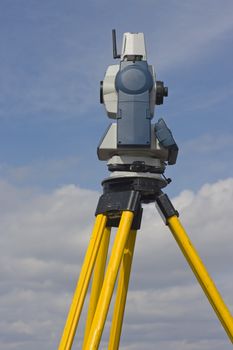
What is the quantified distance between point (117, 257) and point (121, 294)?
1.82 m

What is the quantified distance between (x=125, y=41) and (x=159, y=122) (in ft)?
6.71

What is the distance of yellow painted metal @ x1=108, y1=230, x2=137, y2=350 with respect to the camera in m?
12.9

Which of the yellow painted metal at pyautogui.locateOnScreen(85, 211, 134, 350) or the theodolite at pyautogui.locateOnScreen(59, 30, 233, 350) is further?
the theodolite at pyautogui.locateOnScreen(59, 30, 233, 350)

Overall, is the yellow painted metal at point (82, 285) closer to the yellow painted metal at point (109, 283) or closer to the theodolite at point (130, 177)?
the theodolite at point (130, 177)

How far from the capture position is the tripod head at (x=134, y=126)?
12625 mm

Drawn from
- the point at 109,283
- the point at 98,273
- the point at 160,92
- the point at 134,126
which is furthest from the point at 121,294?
the point at 160,92

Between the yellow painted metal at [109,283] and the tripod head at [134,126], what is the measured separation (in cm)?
134

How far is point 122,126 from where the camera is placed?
1262 cm

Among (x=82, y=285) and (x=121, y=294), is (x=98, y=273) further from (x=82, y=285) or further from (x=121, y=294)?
(x=82, y=285)

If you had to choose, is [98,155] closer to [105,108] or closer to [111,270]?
[105,108]

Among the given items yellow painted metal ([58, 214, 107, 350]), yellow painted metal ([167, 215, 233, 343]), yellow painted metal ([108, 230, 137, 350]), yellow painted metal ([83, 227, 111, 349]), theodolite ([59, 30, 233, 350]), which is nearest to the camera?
yellow painted metal ([58, 214, 107, 350])

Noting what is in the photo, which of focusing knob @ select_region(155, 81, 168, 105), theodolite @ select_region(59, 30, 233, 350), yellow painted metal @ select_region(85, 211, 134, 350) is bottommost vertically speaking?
yellow painted metal @ select_region(85, 211, 134, 350)

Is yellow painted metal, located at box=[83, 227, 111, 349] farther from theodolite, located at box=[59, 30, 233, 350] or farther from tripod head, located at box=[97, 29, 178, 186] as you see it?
tripod head, located at box=[97, 29, 178, 186]

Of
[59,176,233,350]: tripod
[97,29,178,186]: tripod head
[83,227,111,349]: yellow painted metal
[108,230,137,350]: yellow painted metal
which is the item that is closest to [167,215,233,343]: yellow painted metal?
[59,176,233,350]: tripod
